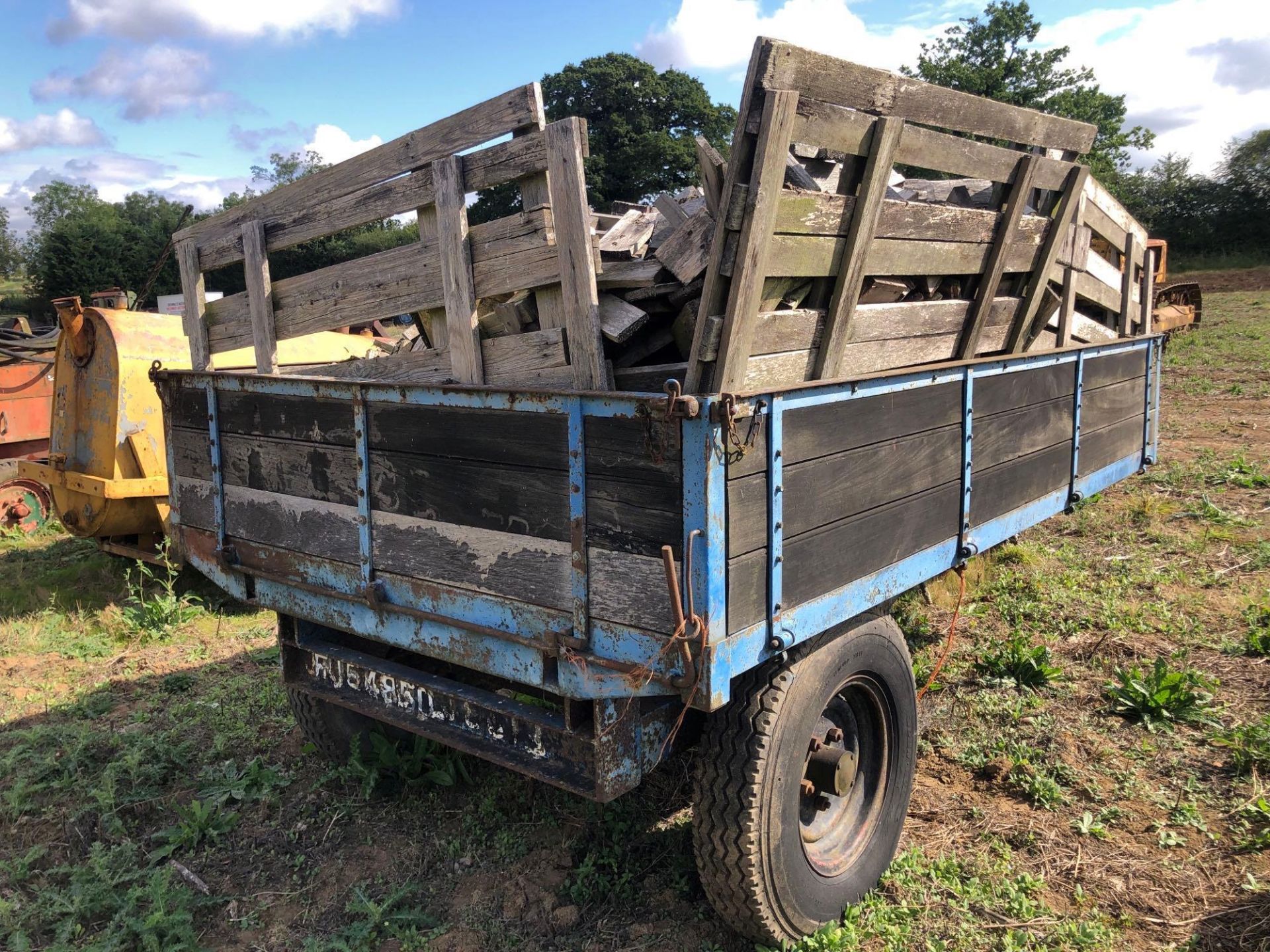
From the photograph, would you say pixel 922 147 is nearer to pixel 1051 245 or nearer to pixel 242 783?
pixel 1051 245

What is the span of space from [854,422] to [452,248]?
1.31 m

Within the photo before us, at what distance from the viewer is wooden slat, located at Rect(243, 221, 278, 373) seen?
131 inches

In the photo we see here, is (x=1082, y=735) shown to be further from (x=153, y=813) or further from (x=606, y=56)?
(x=606, y=56)

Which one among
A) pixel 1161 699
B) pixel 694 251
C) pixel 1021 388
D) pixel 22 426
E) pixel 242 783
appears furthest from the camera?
pixel 22 426

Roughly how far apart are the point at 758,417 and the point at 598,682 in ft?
2.61

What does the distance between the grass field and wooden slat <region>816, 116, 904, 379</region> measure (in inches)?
69.2

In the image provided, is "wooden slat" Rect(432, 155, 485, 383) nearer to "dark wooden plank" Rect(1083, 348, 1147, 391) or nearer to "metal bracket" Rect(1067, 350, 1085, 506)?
"metal bracket" Rect(1067, 350, 1085, 506)

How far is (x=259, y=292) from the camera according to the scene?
11.0 ft

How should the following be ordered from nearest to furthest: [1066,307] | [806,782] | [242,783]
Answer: [806,782], [242,783], [1066,307]

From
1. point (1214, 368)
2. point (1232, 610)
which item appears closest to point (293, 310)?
point (1232, 610)

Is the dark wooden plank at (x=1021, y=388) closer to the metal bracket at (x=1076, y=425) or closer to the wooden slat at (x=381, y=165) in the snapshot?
the metal bracket at (x=1076, y=425)

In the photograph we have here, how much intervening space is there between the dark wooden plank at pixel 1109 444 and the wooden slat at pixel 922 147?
1.26 metres

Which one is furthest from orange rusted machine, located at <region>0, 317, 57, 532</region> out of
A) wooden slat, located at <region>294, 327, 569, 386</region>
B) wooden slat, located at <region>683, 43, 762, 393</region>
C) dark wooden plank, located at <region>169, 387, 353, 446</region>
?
wooden slat, located at <region>683, 43, 762, 393</region>

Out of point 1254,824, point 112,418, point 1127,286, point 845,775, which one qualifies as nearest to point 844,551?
point 845,775
